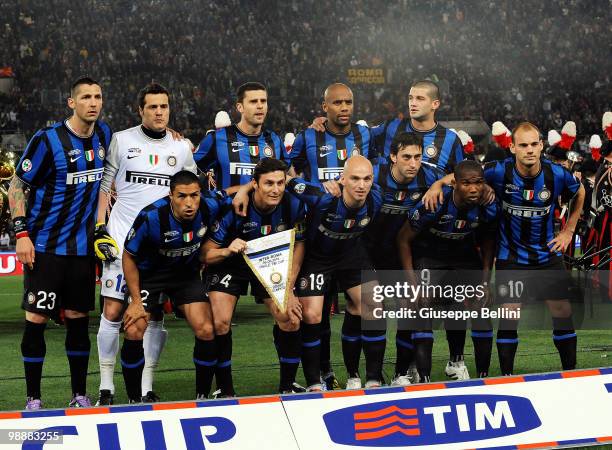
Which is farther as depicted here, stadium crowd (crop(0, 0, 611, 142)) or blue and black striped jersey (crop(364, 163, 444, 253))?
stadium crowd (crop(0, 0, 611, 142))

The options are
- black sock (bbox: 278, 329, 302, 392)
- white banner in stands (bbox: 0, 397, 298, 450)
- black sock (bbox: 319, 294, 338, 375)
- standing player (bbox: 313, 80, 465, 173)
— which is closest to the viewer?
white banner in stands (bbox: 0, 397, 298, 450)

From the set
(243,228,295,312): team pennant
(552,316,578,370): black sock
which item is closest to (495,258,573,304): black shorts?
(552,316,578,370): black sock

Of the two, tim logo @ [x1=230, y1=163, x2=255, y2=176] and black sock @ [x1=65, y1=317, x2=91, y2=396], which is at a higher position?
tim logo @ [x1=230, y1=163, x2=255, y2=176]

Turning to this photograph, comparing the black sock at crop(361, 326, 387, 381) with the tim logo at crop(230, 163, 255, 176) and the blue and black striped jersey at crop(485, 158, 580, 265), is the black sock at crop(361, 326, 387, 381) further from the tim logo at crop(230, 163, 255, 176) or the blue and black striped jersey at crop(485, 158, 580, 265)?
the tim logo at crop(230, 163, 255, 176)

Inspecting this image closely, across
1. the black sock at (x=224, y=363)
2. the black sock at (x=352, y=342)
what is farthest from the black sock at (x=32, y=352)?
the black sock at (x=352, y=342)

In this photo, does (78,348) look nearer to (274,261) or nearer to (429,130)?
(274,261)

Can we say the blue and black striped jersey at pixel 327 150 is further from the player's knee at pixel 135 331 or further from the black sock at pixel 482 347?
the player's knee at pixel 135 331

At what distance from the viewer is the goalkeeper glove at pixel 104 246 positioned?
5.74 meters

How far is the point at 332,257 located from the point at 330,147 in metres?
0.76

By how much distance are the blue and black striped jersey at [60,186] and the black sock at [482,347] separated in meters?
2.44

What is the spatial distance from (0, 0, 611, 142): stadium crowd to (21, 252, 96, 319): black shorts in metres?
18.3

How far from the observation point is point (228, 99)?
2569cm

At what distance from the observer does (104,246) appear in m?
5.74

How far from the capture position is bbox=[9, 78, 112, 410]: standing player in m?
5.80
